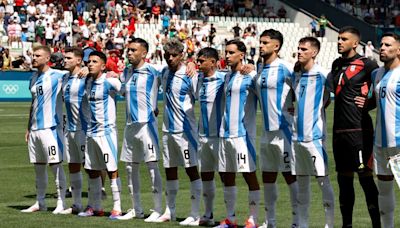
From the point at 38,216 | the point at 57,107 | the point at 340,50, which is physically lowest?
the point at 38,216

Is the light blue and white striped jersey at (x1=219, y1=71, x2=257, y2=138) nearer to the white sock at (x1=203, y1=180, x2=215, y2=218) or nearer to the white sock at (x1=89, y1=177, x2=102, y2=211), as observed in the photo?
the white sock at (x1=203, y1=180, x2=215, y2=218)

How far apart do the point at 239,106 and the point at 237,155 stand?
1.92 ft

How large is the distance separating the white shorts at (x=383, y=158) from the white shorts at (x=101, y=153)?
13.3ft

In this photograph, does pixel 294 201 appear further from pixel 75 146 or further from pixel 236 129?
pixel 75 146

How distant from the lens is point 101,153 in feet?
46.4

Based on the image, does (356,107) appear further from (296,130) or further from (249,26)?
(249,26)

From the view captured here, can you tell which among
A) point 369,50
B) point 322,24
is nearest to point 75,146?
point 369,50

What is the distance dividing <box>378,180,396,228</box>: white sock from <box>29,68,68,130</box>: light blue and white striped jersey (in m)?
5.25

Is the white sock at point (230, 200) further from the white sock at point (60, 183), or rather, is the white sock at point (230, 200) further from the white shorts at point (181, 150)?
the white sock at point (60, 183)

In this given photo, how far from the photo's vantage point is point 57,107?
15.0 m

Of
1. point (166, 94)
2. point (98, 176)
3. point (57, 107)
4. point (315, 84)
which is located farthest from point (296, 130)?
point (57, 107)

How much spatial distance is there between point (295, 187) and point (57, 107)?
13.5 ft

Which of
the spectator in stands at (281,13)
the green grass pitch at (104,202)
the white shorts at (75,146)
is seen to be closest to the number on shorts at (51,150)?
the white shorts at (75,146)

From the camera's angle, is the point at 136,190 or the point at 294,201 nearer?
the point at 294,201
